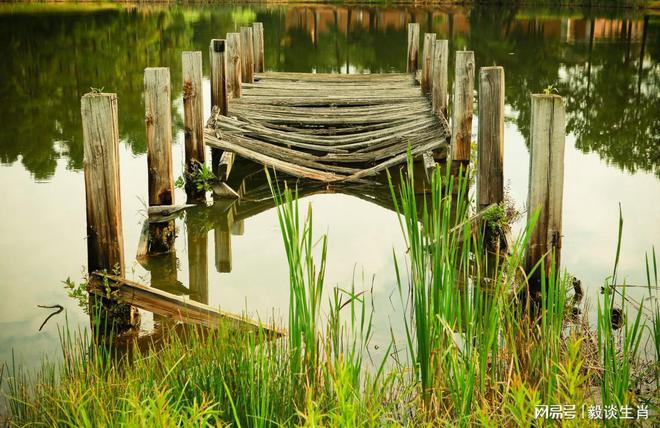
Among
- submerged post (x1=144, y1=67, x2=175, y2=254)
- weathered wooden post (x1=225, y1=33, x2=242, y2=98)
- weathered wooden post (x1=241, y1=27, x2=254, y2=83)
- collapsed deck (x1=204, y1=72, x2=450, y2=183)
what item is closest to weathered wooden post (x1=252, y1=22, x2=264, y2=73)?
weathered wooden post (x1=241, y1=27, x2=254, y2=83)

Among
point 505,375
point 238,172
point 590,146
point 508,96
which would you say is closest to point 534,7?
point 508,96

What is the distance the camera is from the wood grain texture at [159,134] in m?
7.29

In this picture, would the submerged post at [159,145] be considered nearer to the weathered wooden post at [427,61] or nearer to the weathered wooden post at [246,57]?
the weathered wooden post at [427,61]

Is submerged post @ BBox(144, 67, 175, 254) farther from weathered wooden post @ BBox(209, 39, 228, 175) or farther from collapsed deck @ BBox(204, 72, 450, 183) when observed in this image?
weathered wooden post @ BBox(209, 39, 228, 175)

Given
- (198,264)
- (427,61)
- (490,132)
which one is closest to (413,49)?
(427,61)

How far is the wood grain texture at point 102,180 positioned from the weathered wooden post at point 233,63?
6.42m

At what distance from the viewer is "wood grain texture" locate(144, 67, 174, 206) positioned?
23.9 feet

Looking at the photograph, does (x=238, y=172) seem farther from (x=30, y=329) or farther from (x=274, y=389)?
(x=274, y=389)

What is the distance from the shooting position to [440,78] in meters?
10.9

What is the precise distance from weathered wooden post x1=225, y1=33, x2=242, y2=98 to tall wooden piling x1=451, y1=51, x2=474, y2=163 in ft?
13.5

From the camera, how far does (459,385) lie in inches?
128

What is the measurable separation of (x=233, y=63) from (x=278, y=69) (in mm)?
12707

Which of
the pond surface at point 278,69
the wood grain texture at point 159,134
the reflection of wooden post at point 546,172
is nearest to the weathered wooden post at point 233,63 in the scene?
the pond surface at point 278,69

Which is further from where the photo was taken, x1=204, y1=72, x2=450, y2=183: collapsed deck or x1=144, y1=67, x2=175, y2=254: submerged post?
x1=204, y1=72, x2=450, y2=183: collapsed deck
